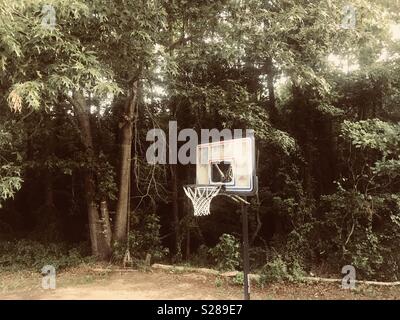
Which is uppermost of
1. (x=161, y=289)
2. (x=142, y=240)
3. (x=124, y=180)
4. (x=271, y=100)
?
(x=271, y=100)

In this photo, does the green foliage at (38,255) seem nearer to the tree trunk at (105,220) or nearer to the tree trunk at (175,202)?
the tree trunk at (105,220)

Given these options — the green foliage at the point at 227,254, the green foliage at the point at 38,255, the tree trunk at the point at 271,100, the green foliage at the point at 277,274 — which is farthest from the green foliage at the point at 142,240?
the tree trunk at the point at 271,100

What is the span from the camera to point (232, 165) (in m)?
7.06

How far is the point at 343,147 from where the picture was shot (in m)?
12.1

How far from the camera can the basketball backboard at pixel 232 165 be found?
673 centimetres

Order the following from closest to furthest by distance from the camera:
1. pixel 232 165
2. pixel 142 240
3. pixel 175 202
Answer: pixel 232 165 < pixel 142 240 < pixel 175 202

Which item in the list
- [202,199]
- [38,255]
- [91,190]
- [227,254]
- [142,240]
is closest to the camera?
[202,199]

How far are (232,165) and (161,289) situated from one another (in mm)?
3310

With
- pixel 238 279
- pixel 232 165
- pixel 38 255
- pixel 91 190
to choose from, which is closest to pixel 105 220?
pixel 91 190

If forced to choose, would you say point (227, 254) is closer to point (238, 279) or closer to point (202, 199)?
point (238, 279)

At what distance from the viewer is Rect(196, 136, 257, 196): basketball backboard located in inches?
265

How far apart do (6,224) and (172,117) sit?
6.64 m

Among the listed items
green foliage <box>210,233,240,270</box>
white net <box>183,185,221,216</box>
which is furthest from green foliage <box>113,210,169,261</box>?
white net <box>183,185,221,216</box>
